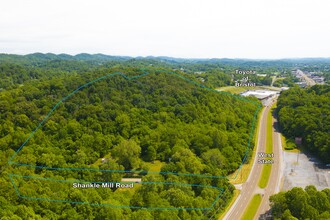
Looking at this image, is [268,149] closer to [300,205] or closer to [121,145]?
[300,205]

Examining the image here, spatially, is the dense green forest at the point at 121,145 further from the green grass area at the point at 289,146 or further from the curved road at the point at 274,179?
the green grass area at the point at 289,146

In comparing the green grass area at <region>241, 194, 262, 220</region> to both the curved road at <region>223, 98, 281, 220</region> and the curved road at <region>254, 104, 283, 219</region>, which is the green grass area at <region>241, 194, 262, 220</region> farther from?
the curved road at <region>254, 104, 283, 219</region>

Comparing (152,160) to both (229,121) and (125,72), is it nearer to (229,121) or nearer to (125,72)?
(229,121)

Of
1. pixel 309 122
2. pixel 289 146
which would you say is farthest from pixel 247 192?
pixel 309 122

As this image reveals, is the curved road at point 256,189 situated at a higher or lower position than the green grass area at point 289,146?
lower

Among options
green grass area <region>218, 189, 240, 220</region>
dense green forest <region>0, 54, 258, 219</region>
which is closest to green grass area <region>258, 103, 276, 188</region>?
green grass area <region>218, 189, 240, 220</region>

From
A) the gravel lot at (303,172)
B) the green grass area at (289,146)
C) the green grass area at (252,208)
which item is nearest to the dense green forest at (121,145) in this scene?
the green grass area at (252,208)
